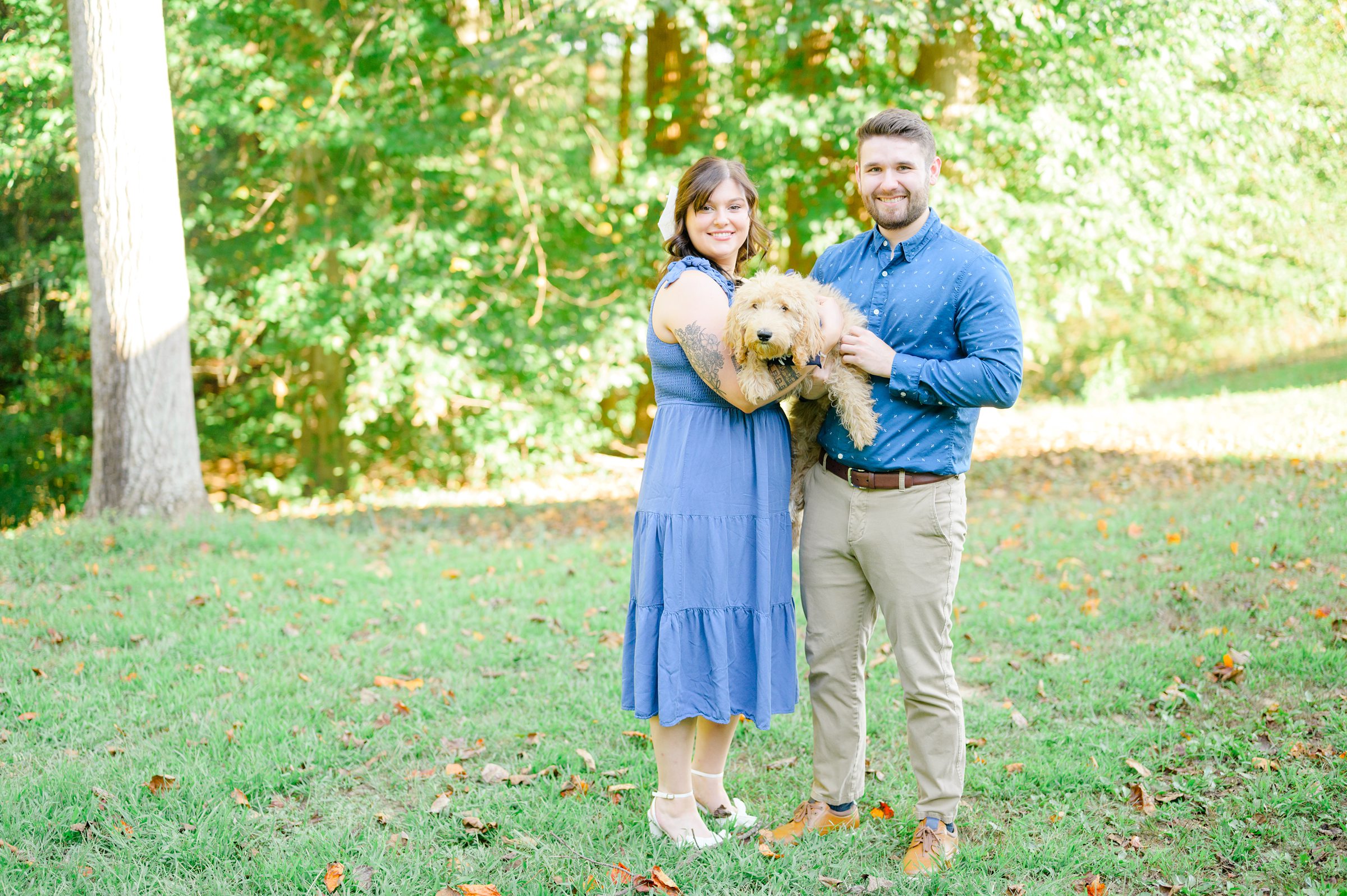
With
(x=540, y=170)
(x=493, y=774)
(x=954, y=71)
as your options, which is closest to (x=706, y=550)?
(x=493, y=774)

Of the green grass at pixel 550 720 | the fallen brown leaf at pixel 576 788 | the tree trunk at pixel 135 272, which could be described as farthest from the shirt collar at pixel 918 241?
the tree trunk at pixel 135 272

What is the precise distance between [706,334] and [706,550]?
27.5 inches

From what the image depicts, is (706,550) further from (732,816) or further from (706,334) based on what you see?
(732,816)

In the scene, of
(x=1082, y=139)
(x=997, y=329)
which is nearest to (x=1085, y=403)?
(x=1082, y=139)

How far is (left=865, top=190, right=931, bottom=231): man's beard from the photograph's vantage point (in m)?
2.98

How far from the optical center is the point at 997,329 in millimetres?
2912

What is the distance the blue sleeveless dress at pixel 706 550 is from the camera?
304 cm

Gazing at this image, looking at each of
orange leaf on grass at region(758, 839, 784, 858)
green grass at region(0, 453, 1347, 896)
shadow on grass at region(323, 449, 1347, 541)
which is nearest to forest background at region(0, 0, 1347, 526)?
shadow on grass at region(323, 449, 1347, 541)

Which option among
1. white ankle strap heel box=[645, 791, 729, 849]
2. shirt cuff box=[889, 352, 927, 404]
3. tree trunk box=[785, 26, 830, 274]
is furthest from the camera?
tree trunk box=[785, 26, 830, 274]

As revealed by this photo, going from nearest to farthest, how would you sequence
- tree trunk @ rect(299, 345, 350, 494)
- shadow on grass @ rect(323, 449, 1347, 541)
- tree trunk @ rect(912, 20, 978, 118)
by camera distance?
1. shadow on grass @ rect(323, 449, 1347, 541)
2. tree trunk @ rect(912, 20, 978, 118)
3. tree trunk @ rect(299, 345, 350, 494)

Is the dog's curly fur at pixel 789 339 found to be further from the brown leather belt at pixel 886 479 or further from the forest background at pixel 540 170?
the forest background at pixel 540 170

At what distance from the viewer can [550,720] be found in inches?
164

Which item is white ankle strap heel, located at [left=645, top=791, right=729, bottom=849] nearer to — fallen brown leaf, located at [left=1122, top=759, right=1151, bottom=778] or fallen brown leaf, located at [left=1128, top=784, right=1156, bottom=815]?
fallen brown leaf, located at [left=1128, top=784, right=1156, bottom=815]

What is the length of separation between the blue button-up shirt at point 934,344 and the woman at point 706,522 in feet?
0.72
